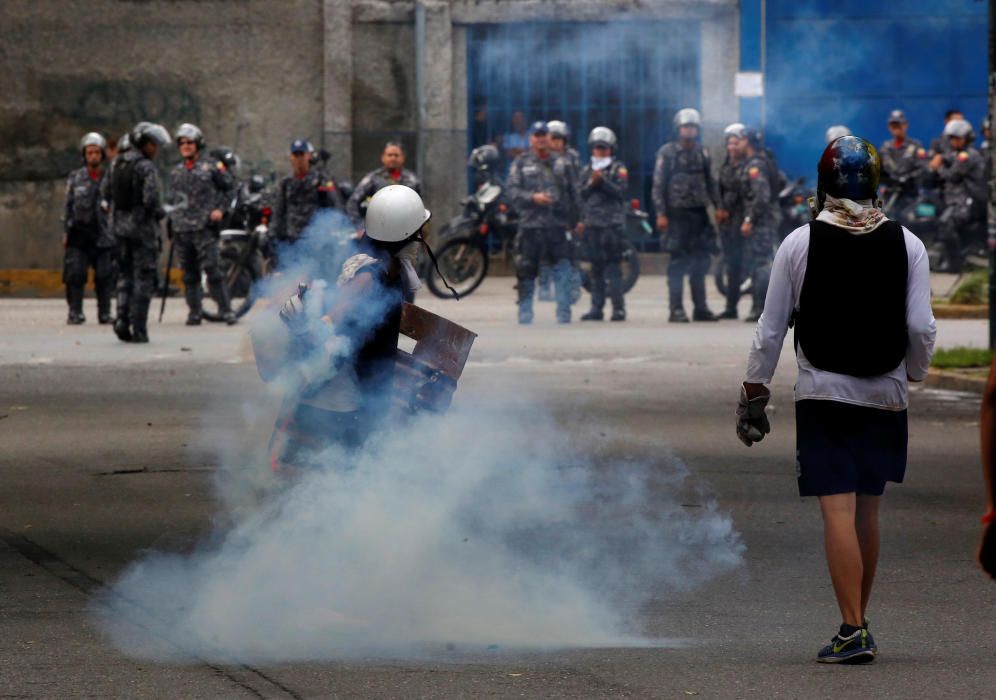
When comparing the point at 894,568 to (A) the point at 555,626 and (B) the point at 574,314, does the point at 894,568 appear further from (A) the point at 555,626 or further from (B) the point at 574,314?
(B) the point at 574,314

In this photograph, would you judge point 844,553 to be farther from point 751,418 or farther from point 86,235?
point 86,235

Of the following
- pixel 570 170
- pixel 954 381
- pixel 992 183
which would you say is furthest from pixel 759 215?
pixel 954 381

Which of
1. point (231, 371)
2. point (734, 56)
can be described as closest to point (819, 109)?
point (734, 56)

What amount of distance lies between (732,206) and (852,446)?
13.3 meters

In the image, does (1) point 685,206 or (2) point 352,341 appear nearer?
(2) point 352,341

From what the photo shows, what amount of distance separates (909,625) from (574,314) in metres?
13.7

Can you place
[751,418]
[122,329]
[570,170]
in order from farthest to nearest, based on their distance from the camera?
[570,170], [122,329], [751,418]

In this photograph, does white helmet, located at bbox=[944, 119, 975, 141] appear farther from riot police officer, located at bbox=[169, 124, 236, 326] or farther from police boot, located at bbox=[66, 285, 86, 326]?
police boot, located at bbox=[66, 285, 86, 326]

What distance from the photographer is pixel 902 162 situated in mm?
23703

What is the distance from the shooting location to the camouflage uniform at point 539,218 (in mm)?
18641

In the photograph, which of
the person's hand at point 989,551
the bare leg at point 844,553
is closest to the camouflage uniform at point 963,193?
the bare leg at point 844,553

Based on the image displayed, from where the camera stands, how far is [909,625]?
6.21 meters

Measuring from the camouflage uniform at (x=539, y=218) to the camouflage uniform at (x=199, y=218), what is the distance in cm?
284

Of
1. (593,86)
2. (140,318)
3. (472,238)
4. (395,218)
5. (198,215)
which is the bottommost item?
(140,318)
